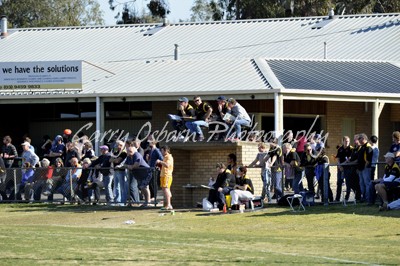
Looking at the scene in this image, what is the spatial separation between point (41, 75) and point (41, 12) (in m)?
38.3

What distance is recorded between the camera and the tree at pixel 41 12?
70875 mm

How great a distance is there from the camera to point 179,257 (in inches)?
579

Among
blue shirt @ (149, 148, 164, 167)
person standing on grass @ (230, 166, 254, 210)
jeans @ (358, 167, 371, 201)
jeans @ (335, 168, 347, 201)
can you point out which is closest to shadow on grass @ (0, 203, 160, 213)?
blue shirt @ (149, 148, 164, 167)

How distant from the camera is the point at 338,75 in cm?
3416

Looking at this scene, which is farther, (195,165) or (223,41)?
(223,41)

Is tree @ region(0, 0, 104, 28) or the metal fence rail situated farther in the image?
tree @ region(0, 0, 104, 28)

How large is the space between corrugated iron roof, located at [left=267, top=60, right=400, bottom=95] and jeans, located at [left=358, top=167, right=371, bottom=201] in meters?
6.97

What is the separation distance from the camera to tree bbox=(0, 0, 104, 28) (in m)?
70.9

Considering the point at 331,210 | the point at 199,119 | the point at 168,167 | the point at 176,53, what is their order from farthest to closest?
the point at 176,53 → the point at 199,119 → the point at 168,167 → the point at 331,210

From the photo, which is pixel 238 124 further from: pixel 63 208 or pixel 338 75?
pixel 338 75

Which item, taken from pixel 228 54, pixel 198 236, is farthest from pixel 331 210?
pixel 228 54

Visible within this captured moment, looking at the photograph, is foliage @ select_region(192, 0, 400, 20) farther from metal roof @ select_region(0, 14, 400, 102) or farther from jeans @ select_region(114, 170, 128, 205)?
jeans @ select_region(114, 170, 128, 205)

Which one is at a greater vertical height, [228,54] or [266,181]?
[228,54]

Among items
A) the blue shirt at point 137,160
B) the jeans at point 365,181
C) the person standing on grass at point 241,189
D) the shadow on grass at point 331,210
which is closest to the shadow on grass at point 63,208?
the blue shirt at point 137,160
